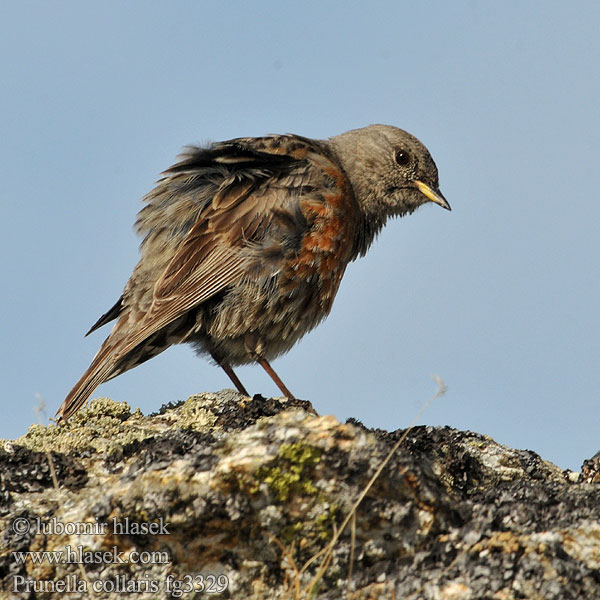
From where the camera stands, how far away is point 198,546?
3848 mm

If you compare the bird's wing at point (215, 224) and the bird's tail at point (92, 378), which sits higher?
the bird's wing at point (215, 224)

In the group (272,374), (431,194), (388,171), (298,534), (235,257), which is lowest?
(298,534)

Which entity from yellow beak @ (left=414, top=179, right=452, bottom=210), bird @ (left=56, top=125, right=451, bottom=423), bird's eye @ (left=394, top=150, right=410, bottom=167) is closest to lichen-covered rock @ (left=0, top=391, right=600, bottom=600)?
bird @ (left=56, top=125, right=451, bottom=423)

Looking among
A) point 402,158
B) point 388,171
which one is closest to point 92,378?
point 388,171

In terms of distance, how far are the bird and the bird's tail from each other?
14 millimetres

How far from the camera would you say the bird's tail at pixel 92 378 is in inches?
244

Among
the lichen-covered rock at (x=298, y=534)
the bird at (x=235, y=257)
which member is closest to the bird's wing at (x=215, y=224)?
the bird at (x=235, y=257)

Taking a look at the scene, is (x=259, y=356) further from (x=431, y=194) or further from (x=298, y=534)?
(x=298, y=534)

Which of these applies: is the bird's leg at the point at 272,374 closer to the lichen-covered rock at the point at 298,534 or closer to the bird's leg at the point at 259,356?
the bird's leg at the point at 259,356

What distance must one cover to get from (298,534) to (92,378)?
11.0 ft

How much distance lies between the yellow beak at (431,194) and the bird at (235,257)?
113 centimetres

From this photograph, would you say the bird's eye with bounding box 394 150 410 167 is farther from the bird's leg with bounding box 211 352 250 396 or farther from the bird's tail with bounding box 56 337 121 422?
the bird's tail with bounding box 56 337 121 422

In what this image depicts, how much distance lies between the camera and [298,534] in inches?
148

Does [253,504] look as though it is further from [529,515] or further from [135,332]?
[135,332]
